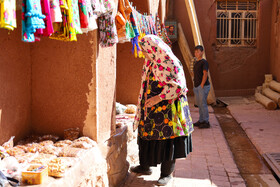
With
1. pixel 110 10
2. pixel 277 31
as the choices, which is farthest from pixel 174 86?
pixel 277 31

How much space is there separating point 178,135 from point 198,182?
0.79 metres

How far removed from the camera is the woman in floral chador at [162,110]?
3.43m

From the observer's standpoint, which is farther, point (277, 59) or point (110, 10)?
point (277, 59)

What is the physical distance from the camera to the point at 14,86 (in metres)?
3.29

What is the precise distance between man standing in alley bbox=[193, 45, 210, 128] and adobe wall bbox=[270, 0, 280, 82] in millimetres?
4759

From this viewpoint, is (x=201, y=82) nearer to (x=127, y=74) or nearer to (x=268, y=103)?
(x=127, y=74)

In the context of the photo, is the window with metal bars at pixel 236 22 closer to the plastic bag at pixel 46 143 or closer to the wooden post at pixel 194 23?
the wooden post at pixel 194 23

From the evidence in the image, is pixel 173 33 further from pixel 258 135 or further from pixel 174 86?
pixel 174 86

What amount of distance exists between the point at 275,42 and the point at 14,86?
9.70 metres

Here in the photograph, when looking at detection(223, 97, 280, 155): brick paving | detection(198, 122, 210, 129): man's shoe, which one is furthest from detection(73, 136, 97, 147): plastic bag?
detection(198, 122, 210, 129): man's shoe

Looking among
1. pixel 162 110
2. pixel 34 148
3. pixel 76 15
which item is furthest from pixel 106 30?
pixel 34 148

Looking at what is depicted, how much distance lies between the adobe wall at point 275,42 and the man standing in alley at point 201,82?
4759mm

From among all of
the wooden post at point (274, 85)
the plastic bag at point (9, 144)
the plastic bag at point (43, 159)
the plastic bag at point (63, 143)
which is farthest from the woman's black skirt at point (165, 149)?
the wooden post at point (274, 85)

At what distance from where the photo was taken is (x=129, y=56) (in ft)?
19.9
